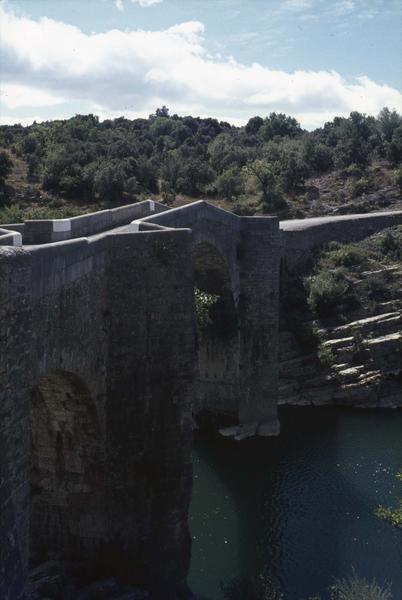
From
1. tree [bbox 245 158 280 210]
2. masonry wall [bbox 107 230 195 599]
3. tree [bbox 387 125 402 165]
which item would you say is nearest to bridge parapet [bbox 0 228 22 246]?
masonry wall [bbox 107 230 195 599]

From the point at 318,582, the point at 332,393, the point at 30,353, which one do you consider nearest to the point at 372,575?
the point at 318,582

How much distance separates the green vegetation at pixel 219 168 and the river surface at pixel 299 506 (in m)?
15.7

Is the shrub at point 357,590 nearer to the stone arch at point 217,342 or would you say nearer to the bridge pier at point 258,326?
the bridge pier at point 258,326

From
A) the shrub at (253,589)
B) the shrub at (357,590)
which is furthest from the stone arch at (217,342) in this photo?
the shrub at (357,590)

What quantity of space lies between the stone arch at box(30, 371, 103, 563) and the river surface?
2140 millimetres

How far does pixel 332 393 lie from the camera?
63.2 ft

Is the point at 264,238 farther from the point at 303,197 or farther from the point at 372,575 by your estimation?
the point at 303,197

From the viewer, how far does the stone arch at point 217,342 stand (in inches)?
623

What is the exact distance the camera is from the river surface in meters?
11.0

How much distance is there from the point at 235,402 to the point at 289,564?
589 centimetres

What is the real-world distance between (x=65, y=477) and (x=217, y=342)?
8027 millimetres

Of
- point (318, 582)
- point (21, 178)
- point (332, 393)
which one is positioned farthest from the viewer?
point (21, 178)

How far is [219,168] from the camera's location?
3788cm

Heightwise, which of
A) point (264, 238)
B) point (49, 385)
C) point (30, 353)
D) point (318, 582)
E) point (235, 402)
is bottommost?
point (318, 582)
